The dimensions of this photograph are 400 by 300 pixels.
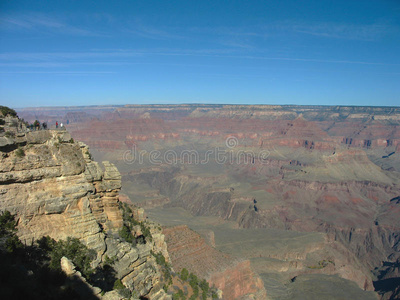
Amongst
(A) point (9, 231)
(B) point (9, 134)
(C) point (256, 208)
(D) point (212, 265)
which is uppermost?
(B) point (9, 134)

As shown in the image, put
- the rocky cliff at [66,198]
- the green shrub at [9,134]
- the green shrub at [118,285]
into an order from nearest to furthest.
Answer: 1. the rocky cliff at [66,198]
2. the green shrub at [9,134]
3. the green shrub at [118,285]

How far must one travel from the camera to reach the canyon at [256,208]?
14.1 metres

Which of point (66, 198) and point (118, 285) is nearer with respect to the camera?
point (118, 285)

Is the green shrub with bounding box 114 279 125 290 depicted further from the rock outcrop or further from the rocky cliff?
the rock outcrop

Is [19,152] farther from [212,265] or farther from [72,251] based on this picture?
[212,265]

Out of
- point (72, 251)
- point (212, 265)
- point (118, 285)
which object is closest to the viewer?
point (72, 251)

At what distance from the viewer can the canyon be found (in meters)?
14.1

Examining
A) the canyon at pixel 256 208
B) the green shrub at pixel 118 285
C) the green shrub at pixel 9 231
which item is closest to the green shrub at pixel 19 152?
the canyon at pixel 256 208

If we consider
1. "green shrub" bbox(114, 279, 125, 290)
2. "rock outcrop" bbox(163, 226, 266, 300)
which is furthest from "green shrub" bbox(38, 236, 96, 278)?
"rock outcrop" bbox(163, 226, 266, 300)

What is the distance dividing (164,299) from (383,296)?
5292 cm

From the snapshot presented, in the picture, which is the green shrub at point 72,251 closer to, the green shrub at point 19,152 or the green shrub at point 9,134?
the green shrub at point 19,152

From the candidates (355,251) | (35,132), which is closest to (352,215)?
(355,251)

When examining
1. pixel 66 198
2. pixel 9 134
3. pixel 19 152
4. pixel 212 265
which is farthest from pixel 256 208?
pixel 9 134

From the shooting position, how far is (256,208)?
9688 cm
